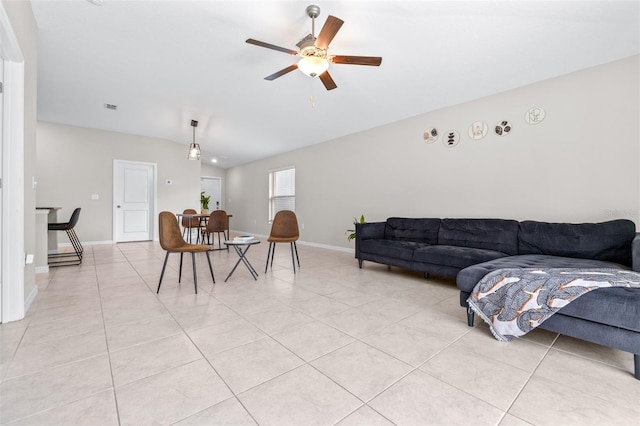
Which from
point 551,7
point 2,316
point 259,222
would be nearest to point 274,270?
point 2,316

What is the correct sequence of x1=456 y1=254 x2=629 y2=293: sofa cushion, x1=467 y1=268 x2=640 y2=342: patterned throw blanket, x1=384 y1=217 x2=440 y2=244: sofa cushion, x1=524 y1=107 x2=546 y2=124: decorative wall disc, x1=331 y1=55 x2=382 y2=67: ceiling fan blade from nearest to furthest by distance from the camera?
x1=467 y1=268 x2=640 y2=342: patterned throw blanket < x1=456 y1=254 x2=629 y2=293: sofa cushion < x1=331 y1=55 x2=382 y2=67: ceiling fan blade < x1=524 y1=107 x2=546 y2=124: decorative wall disc < x1=384 y1=217 x2=440 y2=244: sofa cushion

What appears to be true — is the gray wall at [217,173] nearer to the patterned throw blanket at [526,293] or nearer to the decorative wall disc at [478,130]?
the decorative wall disc at [478,130]

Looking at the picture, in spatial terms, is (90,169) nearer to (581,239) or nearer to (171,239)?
(171,239)

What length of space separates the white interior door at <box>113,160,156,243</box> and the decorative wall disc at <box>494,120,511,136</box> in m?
7.72

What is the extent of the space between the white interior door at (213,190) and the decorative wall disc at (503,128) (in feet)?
31.1

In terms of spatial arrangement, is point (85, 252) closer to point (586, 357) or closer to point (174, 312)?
point (174, 312)

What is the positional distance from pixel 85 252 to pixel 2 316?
13.3 feet

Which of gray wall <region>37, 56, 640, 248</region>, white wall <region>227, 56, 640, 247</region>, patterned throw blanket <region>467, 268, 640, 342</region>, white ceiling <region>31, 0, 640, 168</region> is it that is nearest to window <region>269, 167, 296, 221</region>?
gray wall <region>37, 56, 640, 248</region>

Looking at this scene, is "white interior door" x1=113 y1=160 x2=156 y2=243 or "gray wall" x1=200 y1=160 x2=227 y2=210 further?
"gray wall" x1=200 y1=160 x2=227 y2=210

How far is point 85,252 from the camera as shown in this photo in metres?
5.52

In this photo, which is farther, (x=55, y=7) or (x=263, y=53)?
(x=263, y=53)

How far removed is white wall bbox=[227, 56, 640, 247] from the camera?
9.80 feet

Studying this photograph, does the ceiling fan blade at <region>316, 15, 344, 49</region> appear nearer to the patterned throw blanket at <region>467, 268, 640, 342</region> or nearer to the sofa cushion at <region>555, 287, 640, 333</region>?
the patterned throw blanket at <region>467, 268, 640, 342</region>

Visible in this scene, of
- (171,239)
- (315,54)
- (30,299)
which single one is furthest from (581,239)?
(30,299)
